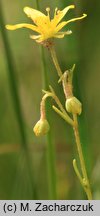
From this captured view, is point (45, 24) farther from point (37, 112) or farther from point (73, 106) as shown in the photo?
point (37, 112)

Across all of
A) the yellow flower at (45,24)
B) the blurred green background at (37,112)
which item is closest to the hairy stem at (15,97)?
the blurred green background at (37,112)

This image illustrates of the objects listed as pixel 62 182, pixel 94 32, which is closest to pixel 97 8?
pixel 94 32

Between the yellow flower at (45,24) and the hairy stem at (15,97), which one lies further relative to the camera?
the hairy stem at (15,97)

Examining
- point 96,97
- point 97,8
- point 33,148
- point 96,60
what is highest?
point 97,8

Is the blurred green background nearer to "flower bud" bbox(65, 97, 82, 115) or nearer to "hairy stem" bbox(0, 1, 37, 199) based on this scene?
"hairy stem" bbox(0, 1, 37, 199)

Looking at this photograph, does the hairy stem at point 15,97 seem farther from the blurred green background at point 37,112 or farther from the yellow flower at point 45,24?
the yellow flower at point 45,24

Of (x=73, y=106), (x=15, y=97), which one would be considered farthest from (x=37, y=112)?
(x=73, y=106)

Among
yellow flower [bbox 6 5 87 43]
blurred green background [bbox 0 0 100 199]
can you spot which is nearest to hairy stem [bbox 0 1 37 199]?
blurred green background [bbox 0 0 100 199]

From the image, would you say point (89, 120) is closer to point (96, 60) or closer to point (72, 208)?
point (96, 60)
